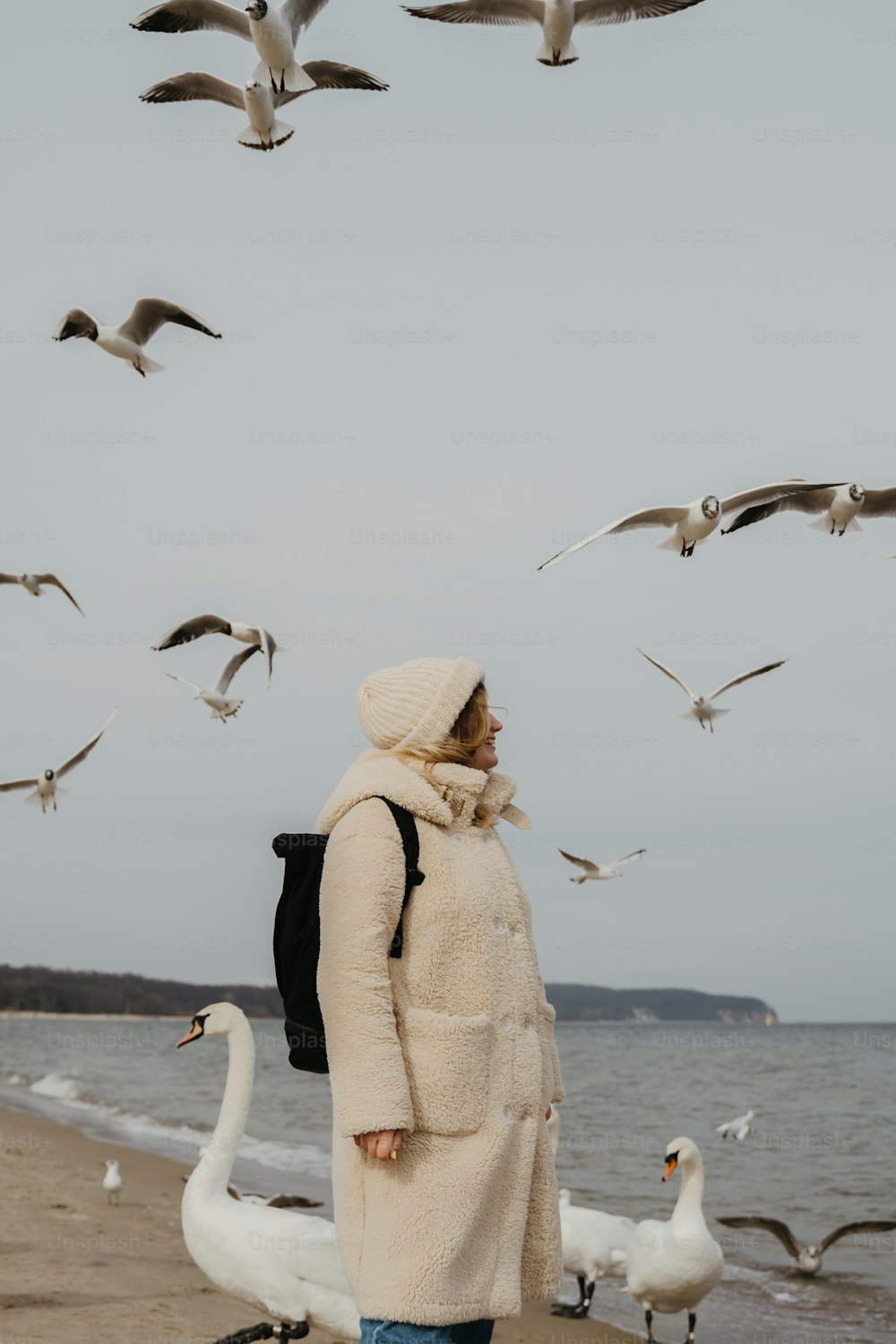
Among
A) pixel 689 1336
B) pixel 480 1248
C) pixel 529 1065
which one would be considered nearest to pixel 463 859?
pixel 529 1065

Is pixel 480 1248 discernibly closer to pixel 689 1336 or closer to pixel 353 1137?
pixel 353 1137

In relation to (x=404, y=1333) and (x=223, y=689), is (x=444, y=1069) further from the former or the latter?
(x=223, y=689)

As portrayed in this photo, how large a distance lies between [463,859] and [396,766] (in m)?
0.25

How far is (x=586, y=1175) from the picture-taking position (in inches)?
537

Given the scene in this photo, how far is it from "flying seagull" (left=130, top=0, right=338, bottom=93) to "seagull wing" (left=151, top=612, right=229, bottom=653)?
3969mm

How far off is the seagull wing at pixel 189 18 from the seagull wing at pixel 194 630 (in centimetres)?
406

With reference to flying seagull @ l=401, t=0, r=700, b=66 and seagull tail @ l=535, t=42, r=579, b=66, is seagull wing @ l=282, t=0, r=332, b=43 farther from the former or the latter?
seagull tail @ l=535, t=42, r=579, b=66

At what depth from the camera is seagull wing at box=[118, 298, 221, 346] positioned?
31.2 ft

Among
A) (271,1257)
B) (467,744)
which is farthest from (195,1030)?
(467,744)

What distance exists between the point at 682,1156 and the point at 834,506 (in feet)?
13.3

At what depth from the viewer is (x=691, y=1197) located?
790 centimetres

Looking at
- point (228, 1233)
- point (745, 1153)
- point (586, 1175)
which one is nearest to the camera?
point (228, 1233)

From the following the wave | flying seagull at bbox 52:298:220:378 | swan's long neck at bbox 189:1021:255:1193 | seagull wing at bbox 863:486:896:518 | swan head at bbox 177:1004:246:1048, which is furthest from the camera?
the wave

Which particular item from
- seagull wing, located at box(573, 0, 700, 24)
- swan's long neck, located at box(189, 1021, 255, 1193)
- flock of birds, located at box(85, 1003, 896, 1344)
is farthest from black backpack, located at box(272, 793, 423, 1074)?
seagull wing, located at box(573, 0, 700, 24)
